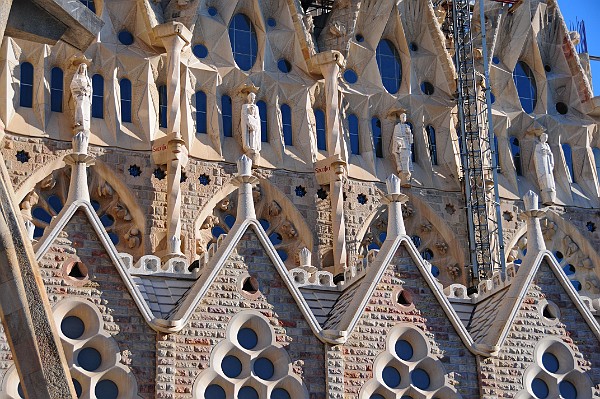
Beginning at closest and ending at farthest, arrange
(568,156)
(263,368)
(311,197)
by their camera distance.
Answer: (263,368) → (311,197) → (568,156)

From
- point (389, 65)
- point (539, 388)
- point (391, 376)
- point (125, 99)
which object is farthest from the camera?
point (389, 65)

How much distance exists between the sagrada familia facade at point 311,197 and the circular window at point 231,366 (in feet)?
0.11

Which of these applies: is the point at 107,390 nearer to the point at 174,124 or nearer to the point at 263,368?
the point at 263,368

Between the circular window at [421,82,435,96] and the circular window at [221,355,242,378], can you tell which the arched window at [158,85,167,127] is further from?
the circular window at [221,355,242,378]

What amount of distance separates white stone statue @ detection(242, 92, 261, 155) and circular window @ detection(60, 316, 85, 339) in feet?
26.8

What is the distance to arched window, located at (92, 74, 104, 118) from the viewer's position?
29.5 meters

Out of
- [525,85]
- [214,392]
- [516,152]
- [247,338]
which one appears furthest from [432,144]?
[214,392]

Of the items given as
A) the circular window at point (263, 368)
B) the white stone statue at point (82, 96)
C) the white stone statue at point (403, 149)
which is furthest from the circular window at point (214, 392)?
the white stone statue at point (403, 149)

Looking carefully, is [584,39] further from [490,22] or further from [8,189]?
[8,189]

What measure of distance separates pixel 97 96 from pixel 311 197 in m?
4.96

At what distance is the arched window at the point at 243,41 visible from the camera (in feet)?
102

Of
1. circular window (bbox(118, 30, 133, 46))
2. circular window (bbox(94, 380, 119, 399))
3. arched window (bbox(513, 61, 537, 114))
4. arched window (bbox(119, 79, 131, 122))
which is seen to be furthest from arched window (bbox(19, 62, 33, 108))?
arched window (bbox(513, 61, 537, 114))

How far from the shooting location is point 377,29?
32500 mm

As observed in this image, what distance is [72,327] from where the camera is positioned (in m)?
22.5
